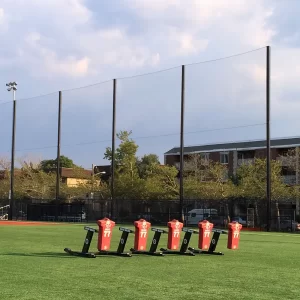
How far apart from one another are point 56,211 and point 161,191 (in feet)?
34.6

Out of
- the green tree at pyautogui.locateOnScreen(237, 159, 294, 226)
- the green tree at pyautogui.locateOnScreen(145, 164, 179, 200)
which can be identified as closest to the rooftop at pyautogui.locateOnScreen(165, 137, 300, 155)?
the green tree at pyautogui.locateOnScreen(237, 159, 294, 226)

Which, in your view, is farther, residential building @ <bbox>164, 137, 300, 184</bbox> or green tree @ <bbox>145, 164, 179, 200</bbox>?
residential building @ <bbox>164, 137, 300, 184</bbox>

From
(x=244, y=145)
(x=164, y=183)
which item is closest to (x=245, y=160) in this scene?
(x=244, y=145)

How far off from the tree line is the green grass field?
110ft

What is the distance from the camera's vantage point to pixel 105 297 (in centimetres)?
808

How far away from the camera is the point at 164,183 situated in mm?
55000

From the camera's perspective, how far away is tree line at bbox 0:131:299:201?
165 feet

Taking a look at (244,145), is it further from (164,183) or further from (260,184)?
(260,184)

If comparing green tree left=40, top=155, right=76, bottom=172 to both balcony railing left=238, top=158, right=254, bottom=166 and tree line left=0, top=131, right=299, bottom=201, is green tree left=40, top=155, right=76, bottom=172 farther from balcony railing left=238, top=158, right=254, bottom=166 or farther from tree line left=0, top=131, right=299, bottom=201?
balcony railing left=238, top=158, right=254, bottom=166

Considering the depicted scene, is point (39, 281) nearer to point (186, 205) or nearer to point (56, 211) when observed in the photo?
point (186, 205)

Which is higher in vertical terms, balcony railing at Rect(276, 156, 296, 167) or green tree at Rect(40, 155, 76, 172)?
green tree at Rect(40, 155, 76, 172)

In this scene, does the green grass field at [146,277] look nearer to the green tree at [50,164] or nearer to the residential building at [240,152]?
the residential building at [240,152]

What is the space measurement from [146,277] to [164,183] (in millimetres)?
44687

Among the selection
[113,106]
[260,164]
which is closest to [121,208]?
[113,106]
